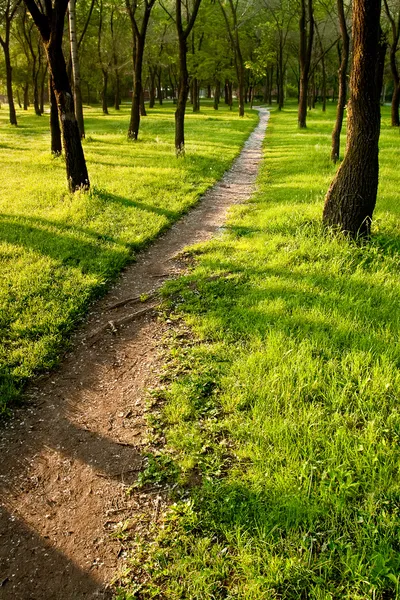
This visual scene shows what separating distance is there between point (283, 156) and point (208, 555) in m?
15.4

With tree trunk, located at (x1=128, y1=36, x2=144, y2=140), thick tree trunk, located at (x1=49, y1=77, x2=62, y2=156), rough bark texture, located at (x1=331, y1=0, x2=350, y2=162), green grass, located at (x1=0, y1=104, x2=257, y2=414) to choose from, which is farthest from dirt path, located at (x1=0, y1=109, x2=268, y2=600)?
tree trunk, located at (x1=128, y1=36, x2=144, y2=140)

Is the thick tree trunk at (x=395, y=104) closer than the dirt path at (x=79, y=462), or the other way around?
the dirt path at (x=79, y=462)

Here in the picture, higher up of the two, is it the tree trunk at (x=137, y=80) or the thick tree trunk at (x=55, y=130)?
the tree trunk at (x=137, y=80)

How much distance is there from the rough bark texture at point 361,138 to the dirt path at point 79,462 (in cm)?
342

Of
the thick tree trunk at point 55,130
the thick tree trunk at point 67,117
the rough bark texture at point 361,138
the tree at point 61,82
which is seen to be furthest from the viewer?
the thick tree trunk at point 55,130

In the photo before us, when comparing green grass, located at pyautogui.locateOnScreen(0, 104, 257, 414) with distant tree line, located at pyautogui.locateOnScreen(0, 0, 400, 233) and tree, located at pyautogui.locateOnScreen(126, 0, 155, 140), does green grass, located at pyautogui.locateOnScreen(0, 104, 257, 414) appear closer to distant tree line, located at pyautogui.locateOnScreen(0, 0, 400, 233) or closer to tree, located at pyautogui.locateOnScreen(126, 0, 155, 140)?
tree, located at pyautogui.locateOnScreen(126, 0, 155, 140)

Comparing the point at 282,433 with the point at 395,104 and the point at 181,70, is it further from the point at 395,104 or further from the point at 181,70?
the point at 395,104

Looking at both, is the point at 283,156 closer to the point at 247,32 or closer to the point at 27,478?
the point at 27,478

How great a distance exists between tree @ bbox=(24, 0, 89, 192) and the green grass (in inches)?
21.7

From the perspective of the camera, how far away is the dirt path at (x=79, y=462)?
2.49m

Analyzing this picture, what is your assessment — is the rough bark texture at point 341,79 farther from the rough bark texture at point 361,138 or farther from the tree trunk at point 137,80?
the tree trunk at point 137,80

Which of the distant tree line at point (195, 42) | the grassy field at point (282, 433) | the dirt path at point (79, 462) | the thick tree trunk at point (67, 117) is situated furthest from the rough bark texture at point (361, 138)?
the distant tree line at point (195, 42)

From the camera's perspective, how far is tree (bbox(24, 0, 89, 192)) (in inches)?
335

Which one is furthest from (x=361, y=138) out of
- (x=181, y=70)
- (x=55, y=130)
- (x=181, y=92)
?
(x=55, y=130)
